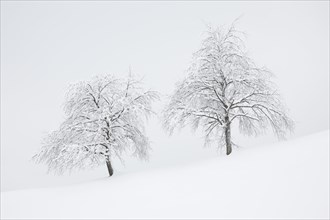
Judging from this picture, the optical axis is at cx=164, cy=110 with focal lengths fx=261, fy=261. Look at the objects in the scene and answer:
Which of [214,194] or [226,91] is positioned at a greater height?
[226,91]

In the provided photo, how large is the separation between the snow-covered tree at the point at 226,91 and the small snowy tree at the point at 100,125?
2212mm

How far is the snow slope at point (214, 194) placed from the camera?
6699 millimetres

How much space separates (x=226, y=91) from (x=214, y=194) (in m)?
8.34

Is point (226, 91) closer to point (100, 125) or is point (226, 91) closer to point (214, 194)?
point (100, 125)

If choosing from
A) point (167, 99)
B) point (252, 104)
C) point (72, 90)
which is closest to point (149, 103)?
point (167, 99)

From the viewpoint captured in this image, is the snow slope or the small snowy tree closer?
the snow slope

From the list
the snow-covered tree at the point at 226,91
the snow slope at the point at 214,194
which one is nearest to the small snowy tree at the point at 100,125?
the snow-covered tree at the point at 226,91

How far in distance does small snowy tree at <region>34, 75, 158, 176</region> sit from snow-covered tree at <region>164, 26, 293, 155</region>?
2.21 metres

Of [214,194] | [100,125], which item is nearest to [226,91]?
[100,125]

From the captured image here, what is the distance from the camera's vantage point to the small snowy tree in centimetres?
1445

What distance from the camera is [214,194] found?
826 centimetres

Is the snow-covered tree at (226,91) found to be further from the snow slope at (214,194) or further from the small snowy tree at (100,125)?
the snow slope at (214,194)

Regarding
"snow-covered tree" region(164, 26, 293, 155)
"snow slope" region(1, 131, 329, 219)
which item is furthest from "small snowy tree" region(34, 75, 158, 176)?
"snow slope" region(1, 131, 329, 219)

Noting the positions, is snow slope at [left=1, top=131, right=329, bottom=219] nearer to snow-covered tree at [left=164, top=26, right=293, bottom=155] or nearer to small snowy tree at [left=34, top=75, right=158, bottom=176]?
small snowy tree at [left=34, top=75, right=158, bottom=176]
